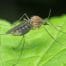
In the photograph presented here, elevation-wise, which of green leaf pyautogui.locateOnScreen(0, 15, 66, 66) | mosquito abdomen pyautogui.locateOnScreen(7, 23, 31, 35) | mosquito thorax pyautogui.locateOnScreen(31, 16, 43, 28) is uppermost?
mosquito thorax pyautogui.locateOnScreen(31, 16, 43, 28)

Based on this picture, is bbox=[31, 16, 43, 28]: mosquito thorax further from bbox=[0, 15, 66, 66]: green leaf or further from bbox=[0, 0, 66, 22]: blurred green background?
bbox=[0, 0, 66, 22]: blurred green background

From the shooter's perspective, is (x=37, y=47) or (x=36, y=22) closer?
(x=37, y=47)

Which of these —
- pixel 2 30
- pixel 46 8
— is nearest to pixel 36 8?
pixel 46 8

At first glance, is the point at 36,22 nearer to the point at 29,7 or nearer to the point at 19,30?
the point at 19,30

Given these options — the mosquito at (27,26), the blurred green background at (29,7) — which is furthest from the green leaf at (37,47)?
the blurred green background at (29,7)

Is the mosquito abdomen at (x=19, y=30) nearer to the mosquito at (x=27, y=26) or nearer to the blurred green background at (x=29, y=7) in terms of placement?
the mosquito at (x=27, y=26)

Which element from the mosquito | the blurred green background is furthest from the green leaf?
the blurred green background

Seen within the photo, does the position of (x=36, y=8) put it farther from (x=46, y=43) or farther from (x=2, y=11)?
(x=46, y=43)

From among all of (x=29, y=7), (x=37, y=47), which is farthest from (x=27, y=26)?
(x=29, y=7)

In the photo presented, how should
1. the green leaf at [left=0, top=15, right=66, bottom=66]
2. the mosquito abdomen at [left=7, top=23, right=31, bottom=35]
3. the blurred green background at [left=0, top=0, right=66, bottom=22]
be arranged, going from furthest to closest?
1. the blurred green background at [left=0, top=0, right=66, bottom=22]
2. the mosquito abdomen at [left=7, top=23, right=31, bottom=35]
3. the green leaf at [left=0, top=15, right=66, bottom=66]
